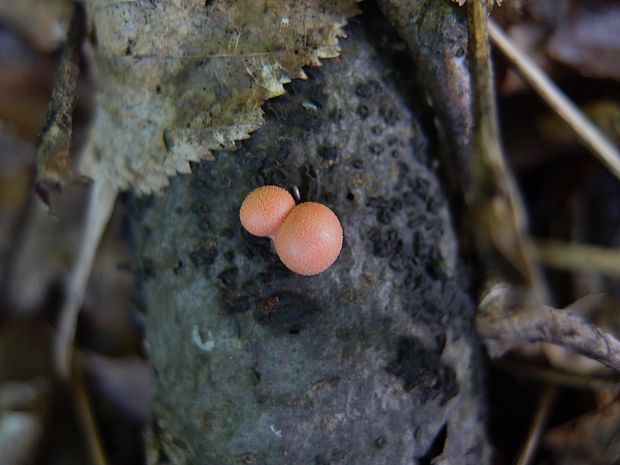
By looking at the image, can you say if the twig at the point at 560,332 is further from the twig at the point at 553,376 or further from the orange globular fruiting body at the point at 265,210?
the orange globular fruiting body at the point at 265,210

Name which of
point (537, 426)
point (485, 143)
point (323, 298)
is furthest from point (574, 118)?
point (323, 298)

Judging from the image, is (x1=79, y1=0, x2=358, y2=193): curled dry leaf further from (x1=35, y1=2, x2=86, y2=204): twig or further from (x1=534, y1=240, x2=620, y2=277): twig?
(x1=534, y1=240, x2=620, y2=277): twig

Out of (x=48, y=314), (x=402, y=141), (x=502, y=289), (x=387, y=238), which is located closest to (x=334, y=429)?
(x=387, y=238)

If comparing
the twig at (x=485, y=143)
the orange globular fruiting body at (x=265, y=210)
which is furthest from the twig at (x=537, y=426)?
the orange globular fruiting body at (x=265, y=210)

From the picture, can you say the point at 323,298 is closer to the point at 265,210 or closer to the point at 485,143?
the point at 265,210

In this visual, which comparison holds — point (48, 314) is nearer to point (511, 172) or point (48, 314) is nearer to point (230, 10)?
point (230, 10)

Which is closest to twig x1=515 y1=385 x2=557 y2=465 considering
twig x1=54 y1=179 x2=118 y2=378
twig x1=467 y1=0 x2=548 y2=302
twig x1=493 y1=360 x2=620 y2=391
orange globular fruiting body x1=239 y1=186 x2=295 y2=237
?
twig x1=493 y1=360 x2=620 y2=391
